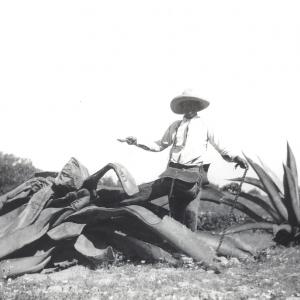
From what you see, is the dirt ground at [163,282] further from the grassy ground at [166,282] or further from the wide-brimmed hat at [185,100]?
the wide-brimmed hat at [185,100]

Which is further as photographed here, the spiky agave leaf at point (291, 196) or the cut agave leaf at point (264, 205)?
the cut agave leaf at point (264, 205)

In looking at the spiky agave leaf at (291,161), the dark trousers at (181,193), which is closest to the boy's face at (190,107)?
the dark trousers at (181,193)

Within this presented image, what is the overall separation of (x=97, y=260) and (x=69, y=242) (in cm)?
40

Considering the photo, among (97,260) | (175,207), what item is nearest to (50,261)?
(97,260)

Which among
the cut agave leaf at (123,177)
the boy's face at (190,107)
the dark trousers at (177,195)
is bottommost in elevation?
the dark trousers at (177,195)

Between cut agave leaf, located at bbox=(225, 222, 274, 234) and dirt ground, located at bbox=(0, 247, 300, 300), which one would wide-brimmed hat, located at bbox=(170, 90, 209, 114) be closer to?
cut agave leaf, located at bbox=(225, 222, 274, 234)

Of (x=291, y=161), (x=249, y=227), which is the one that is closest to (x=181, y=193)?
(x=249, y=227)

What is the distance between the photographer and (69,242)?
4.36 m

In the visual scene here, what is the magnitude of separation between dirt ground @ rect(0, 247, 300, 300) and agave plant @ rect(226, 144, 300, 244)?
1.00 meters

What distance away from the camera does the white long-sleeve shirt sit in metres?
4.57

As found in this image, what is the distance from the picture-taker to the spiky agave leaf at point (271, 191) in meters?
5.75

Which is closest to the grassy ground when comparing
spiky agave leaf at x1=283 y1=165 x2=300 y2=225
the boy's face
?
spiky agave leaf at x1=283 y1=165 x2=300 y2=225

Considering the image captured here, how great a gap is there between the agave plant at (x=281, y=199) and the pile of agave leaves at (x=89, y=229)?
718 millimetres

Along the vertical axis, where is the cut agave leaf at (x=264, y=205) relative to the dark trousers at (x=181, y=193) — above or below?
below
